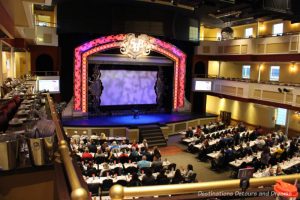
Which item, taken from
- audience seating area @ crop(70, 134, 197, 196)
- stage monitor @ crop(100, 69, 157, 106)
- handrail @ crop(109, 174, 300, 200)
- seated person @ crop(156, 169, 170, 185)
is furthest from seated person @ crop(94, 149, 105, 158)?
handrail @ crop(109, 174, 300, 200)

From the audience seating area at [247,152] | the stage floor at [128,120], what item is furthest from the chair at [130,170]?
the stage floor at [128,120]

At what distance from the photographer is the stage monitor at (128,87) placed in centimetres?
2217

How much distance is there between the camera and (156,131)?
18.8 m

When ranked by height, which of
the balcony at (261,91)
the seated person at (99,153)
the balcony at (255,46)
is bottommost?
the seated person at (99,153)

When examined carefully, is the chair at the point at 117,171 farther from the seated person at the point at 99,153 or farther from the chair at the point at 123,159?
the seated person at the point at 99,153

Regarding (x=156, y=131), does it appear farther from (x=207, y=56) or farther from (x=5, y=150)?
(x=5, y=150)

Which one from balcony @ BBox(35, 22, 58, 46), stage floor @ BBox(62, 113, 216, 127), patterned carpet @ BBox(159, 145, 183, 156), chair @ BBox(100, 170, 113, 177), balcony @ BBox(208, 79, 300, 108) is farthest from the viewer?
balcony @ BBox(35, 22, 58, 46)

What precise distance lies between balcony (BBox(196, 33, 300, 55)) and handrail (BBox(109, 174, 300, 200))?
1838cm

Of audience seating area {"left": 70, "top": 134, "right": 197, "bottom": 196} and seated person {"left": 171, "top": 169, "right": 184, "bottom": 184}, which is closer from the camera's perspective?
audience seating area {"left": 70, "top": 134, "right": 197, "bottom": 196}

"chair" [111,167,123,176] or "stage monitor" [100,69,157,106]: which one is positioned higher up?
"stage monitor" [100,69,157,106]

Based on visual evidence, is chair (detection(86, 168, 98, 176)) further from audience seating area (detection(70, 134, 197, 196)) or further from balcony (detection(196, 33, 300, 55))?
balcony (detection(196, 33, 300, 55))

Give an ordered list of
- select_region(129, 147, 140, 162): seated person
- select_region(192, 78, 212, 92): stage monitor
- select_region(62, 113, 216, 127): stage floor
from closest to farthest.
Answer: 1. select_region(129, 147, 140, 162): seated person
2. select_region(62, 113, 216, 127): stage floor
3. select_region(192, 78, 212, 92): stage monitor

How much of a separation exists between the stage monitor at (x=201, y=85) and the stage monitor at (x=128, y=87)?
12.2 feet

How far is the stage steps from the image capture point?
18062 millimetres
